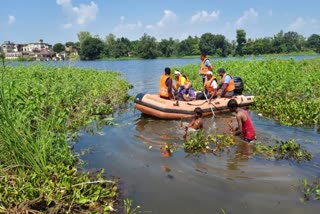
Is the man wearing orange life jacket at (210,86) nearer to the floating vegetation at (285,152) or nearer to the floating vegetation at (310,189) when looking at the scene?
the floating vegetation at (285,152)

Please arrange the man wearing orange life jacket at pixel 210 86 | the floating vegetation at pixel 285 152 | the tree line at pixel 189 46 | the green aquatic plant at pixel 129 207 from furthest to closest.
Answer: the tree line at pixel 189 46
the man wearing orange life jacket at pixel 210 86
the floating vegetation at pixel 285 152
the green aquatic plant at pixel 129 207

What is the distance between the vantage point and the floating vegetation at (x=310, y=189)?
185 inches

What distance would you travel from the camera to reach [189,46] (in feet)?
314

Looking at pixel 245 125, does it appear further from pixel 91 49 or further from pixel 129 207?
pixel 91 49

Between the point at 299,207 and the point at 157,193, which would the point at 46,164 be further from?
the point at 299,207

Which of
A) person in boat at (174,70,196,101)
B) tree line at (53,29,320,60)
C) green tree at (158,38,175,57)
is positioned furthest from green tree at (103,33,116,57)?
person in boat at (174,70,196,101)

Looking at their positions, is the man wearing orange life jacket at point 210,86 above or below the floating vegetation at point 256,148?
above

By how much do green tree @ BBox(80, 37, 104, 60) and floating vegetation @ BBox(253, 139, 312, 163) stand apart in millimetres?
71335

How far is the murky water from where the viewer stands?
4629 mm

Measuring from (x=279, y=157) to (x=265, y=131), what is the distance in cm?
223

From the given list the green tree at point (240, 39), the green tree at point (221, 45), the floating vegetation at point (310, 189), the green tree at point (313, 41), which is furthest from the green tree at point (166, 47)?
the floating vegetation at point (310, 189)

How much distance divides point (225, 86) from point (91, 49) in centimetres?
7006

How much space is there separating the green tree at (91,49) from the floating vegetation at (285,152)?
71335 millimetres

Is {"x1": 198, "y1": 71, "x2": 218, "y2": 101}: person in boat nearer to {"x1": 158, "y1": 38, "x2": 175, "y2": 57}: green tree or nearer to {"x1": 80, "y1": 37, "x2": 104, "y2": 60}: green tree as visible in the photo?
{"x1": 80, "y1": 37, "x2": 104, "y2": 60}: green tree
